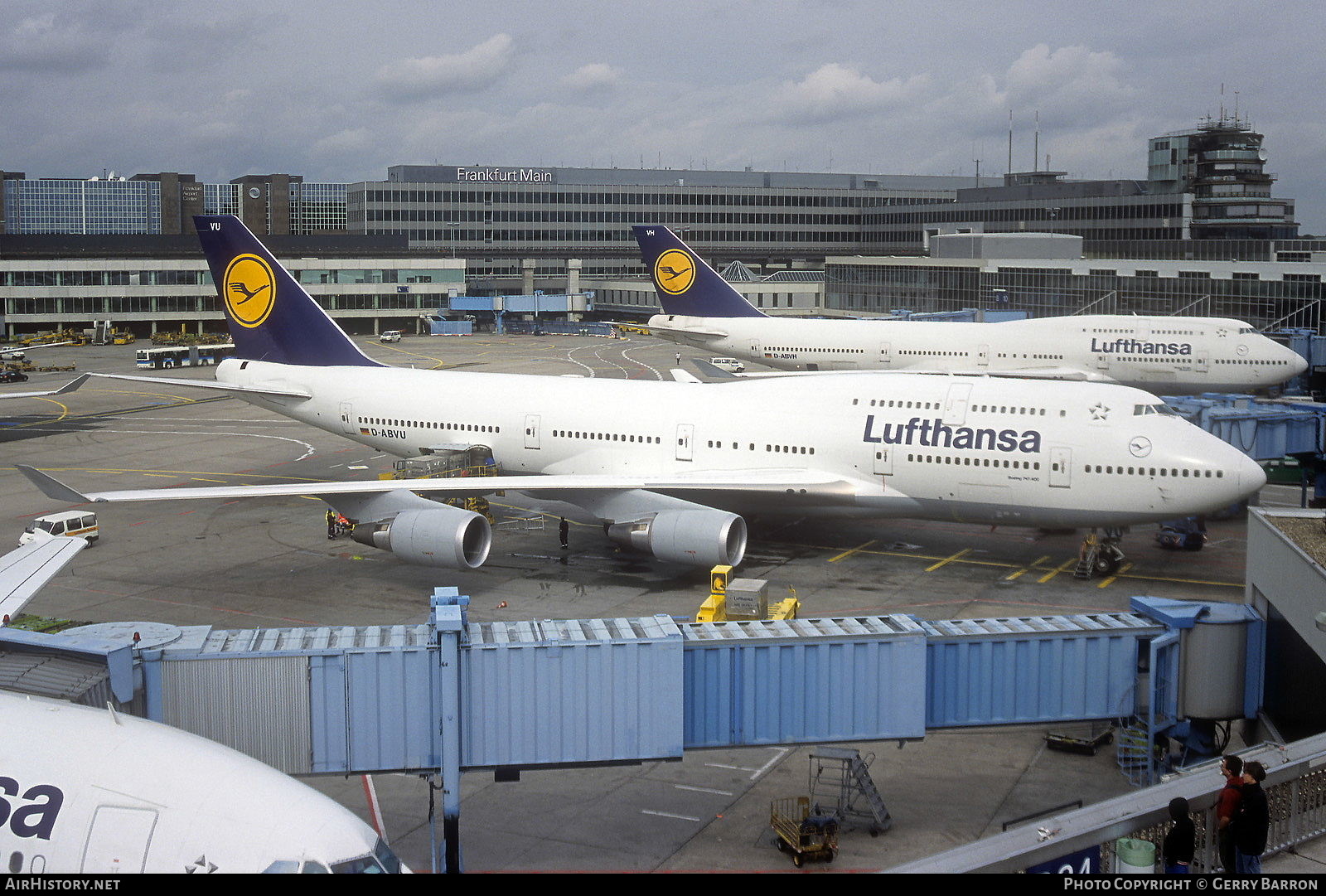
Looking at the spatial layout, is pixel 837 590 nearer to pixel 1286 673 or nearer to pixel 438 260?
pixel 1286 673

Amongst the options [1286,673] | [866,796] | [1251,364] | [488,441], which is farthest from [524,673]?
[1251,364]

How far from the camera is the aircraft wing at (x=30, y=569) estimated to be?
783 inches

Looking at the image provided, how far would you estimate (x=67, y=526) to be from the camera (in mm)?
38719

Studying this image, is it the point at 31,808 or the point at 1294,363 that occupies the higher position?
the point at 1294,363

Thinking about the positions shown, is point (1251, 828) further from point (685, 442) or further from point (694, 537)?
point (685, 442)

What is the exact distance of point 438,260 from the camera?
5659 inches

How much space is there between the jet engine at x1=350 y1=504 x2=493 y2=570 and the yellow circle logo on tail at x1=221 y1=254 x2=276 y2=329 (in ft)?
47.9

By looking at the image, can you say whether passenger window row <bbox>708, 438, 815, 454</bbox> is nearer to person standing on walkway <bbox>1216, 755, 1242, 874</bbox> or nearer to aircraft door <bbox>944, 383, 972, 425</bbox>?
aircraft door <bbox>944, 383, 972, 425</bbox>

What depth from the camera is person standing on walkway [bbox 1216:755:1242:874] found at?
13.5 metres

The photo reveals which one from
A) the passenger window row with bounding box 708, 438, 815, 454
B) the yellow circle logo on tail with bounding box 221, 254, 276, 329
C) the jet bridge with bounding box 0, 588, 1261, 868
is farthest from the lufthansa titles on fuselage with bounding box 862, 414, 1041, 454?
the yellow circle logo on tail with bounding box 221, 254, 276, 329

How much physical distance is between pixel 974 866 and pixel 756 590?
51.5 ft

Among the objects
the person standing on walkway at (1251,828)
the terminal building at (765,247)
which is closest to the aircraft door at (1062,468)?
the person standing on walkway at (1251,828)

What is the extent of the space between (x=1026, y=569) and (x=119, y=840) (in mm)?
28218

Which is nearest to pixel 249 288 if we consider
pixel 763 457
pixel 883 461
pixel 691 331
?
pixel 763 457
